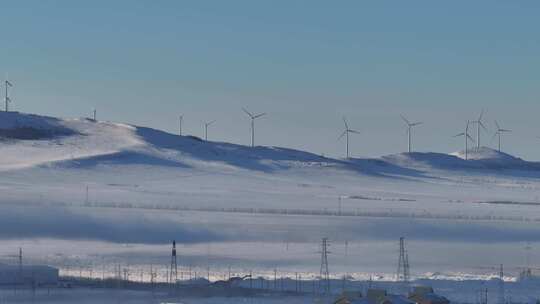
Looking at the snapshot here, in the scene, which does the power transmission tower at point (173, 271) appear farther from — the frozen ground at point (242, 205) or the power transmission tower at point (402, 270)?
the power transmission tower at point (402, 270)

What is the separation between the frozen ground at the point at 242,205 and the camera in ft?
146

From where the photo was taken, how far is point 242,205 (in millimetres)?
73375

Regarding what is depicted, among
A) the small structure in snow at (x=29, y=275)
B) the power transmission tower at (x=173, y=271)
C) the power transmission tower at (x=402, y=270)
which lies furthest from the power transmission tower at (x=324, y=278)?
the small structure in snow at (x=29, y=275)

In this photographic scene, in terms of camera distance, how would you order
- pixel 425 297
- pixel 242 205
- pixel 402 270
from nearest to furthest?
pixel 425 297, pixel 402 270, pixel 242 205

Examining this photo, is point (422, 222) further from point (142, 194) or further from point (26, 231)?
point (142, 194)

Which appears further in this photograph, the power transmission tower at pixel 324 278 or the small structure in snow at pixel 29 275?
the small structure in snow at pixel 29 275

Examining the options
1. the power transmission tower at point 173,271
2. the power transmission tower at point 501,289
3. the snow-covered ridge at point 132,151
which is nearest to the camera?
the power transmission tower at point 501,289

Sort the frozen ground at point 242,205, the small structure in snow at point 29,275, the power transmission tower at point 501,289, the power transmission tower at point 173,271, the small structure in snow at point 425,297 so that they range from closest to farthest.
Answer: the small structure in snow at point 425,297 < the power transmission tower at point 501,289 < the small structure in snow at point 29,275 < the power transmission tower at point 173,271 < the frozen ground at point 242,205

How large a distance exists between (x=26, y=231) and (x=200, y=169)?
2070 inches

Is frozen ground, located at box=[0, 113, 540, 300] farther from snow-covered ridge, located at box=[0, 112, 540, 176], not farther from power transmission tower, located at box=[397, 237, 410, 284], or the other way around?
power transmission tower, located at box=[397, 237, 410, 284]

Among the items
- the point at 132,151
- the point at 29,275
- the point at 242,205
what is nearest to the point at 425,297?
the point at 29,275

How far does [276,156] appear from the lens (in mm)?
120562

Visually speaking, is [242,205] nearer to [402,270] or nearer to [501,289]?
[402,270]

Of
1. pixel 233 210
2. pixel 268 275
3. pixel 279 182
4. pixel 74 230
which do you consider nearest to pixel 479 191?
pixel 279 182
